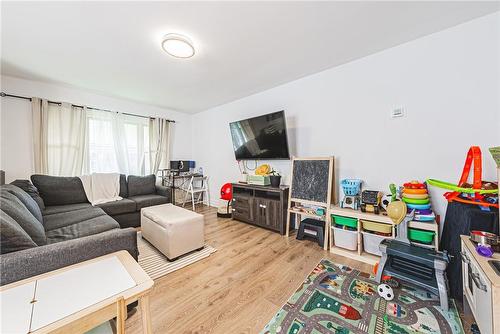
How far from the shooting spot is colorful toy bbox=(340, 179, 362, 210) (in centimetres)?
210

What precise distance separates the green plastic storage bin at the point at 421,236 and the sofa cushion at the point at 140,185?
4.01 metres

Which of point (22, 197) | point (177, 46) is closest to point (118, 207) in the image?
point (22, 197)

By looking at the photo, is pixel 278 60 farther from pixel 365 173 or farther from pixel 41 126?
pixel 41 126

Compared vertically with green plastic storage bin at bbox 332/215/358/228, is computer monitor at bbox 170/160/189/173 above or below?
above

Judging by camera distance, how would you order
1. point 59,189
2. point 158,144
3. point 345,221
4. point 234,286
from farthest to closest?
1. point 158,144
2. point 59,189
3. point 345,221
4. point 234,286

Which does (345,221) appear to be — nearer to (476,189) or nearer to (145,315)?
(476,189)

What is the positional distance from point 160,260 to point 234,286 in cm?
96

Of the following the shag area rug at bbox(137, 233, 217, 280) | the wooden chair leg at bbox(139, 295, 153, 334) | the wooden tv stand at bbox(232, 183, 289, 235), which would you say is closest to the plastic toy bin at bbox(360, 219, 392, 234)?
the wooden tv stand at bbox(232, 183, 289, 235)

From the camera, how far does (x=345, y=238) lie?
84.6 inches

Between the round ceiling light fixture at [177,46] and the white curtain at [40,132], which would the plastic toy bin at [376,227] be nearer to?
the round ceiling light fixture at [177,46]

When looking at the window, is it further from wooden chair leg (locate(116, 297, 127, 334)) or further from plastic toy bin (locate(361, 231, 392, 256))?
plastic toy bin (locate(361, 231, 392, 256))

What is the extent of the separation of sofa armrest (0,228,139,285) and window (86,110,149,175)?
2.91 m

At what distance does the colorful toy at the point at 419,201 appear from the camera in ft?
5.41

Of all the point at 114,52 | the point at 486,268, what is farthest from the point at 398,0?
the point at 114,52
